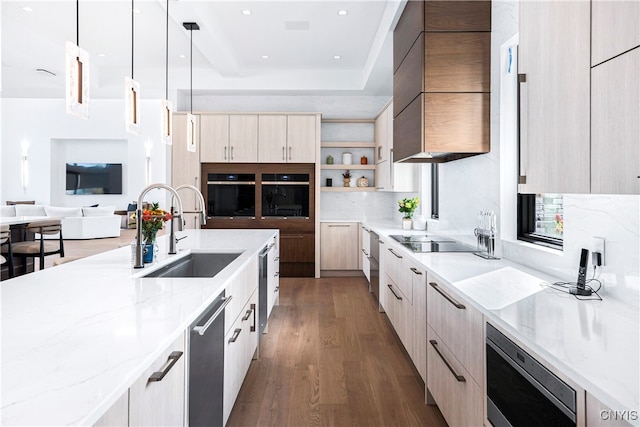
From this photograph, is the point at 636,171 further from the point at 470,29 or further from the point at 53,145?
the point at 53,145

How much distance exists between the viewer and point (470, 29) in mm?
2711

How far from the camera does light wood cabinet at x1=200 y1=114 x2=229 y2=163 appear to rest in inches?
229

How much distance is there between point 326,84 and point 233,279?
466 cm

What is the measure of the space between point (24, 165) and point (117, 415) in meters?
11.9

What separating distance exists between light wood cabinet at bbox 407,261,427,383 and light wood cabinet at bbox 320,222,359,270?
3212 mm

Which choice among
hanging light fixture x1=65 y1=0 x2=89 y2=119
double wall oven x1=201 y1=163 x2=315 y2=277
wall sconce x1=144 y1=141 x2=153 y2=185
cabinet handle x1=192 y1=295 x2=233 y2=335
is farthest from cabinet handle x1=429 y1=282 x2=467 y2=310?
wall sconce x1=144 y1=141 x2=153 y2=185

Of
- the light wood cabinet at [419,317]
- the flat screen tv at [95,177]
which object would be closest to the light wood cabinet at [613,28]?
the light wood cabinet at [419,317]

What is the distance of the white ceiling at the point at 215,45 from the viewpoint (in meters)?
4.03

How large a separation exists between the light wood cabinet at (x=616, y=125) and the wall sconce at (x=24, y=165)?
1232 centimetres

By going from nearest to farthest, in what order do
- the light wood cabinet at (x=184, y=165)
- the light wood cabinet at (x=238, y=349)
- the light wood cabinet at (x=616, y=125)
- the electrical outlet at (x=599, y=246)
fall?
the light wood cabinet at (x=616, y=125), the electrical outlet at (x=599, y=246), the light wood cabinet at (x=238, y=349), the light wood cabinet at (x=184, y=165)

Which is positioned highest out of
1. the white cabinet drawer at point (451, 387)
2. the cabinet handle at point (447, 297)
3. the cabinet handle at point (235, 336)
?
the cabinet handle at point (447, 297)

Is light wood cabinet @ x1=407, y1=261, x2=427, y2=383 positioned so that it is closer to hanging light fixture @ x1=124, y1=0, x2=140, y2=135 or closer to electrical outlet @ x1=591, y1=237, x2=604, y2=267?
electrical outlet @ x1=591, y1=237, x2=604, y2=267

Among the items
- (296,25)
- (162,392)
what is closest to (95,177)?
(296,25)

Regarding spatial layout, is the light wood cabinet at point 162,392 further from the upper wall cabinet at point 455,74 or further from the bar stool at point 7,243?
the bar stool at point 7,243
